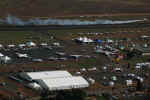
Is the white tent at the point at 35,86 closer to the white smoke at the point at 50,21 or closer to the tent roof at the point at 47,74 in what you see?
the tent roof at the point at 47,74

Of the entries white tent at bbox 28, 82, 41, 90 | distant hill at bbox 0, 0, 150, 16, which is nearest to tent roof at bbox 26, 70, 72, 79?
white tent at bbox 28, 82, 41, 90

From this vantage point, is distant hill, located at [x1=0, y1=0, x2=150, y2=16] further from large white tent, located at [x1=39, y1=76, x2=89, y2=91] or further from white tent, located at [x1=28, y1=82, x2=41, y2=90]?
white tent, located at [x1=28, y1=82, x2=41, y2=90]

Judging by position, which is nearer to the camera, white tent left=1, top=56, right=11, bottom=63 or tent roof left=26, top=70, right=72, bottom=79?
tent roof left=26, top=70, right=72, bottom=79

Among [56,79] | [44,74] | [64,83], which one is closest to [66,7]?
[44,74]

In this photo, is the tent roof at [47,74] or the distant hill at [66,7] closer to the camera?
the tent roof at [47,74]

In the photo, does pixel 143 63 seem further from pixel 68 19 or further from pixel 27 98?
pixel 68 19

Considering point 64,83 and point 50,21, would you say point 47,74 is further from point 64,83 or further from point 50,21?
point 50,21

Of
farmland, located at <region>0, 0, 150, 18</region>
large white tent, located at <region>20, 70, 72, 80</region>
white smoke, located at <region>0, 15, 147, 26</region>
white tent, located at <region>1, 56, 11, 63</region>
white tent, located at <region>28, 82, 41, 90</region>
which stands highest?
farmland, located at <region>0, 0, 150, 18</region>

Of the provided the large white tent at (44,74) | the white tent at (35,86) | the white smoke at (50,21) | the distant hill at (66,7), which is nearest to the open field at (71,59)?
the white tent at (35,86)
